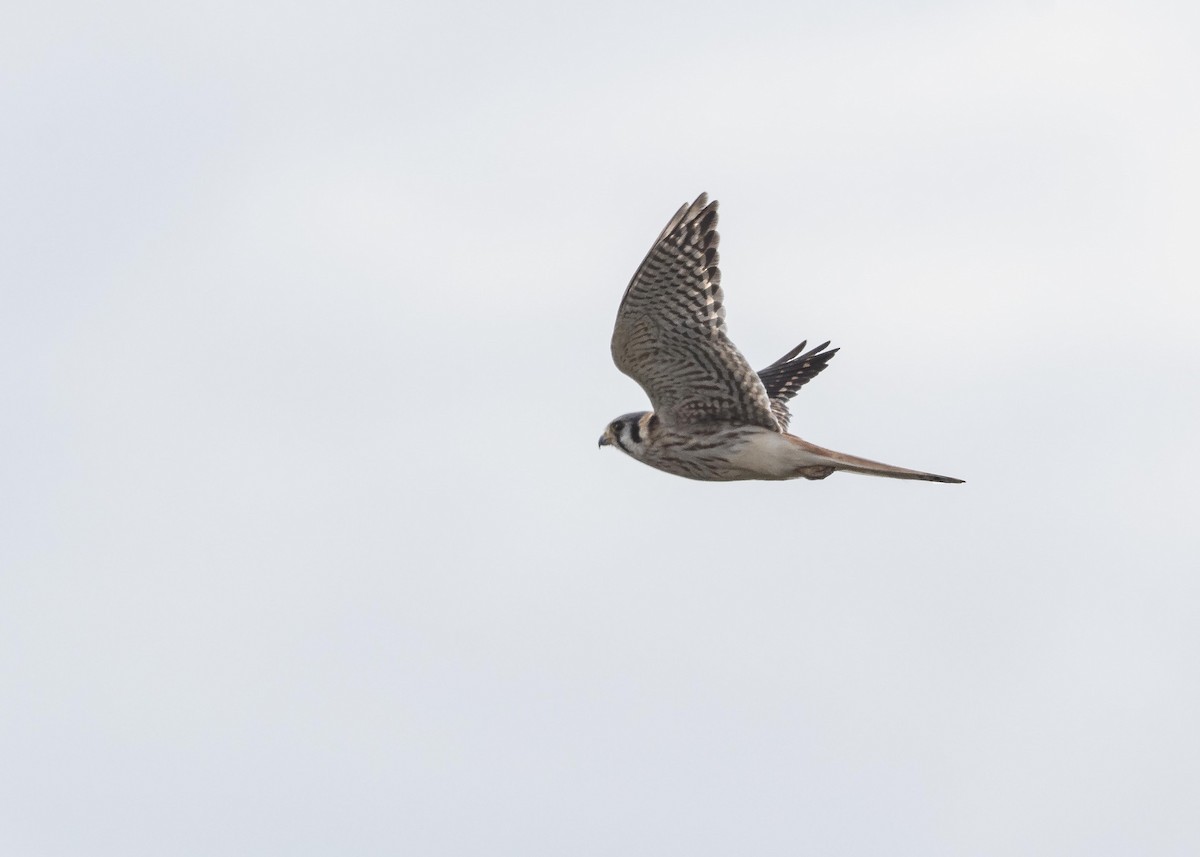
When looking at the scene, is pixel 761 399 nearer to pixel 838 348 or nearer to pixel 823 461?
pixel 823 461

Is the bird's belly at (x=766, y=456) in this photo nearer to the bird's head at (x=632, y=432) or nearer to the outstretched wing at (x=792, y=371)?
the bird's head at (x=632, y=432)

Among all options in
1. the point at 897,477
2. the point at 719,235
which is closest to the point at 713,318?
the point at 719,235

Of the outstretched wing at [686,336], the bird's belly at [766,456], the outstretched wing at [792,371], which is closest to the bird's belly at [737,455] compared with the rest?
the bird's belly at [766,456]

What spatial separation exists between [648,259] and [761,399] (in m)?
1.37

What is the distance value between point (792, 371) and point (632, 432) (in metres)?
2.79

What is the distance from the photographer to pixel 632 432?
13977 millimetres

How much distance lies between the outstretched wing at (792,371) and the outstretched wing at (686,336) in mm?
2727

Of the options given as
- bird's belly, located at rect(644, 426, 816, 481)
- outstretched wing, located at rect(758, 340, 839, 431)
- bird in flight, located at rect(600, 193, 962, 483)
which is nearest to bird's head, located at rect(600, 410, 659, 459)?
bird in flight, located at rect(600, 193, 962, 483)

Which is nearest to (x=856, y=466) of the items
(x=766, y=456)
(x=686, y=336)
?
(x=766, y=456)

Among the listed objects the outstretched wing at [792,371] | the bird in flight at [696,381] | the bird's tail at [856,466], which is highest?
the outstretched wing at [792,371]

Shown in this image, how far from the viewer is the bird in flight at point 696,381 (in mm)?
12711

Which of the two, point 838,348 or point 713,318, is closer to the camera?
point 713,318

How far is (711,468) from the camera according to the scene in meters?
13.5

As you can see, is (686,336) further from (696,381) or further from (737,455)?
(737,455)
